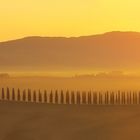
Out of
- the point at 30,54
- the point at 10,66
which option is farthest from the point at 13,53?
the point at 10,66

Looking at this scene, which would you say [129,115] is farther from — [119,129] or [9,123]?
[9,123]

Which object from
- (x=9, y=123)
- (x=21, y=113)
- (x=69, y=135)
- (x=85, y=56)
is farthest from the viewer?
(x=85, y=56)

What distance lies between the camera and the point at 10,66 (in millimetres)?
156250

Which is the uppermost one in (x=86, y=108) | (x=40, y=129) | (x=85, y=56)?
(x=40, y=129)

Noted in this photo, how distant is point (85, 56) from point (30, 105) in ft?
542

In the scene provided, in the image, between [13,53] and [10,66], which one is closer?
[10,66]

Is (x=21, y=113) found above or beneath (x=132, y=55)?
above

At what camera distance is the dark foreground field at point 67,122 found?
690 inches

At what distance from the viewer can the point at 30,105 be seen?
24.4 metres

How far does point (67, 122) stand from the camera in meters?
19.8

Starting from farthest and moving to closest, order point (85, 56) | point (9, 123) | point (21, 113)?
point (85, 56), point (21, 113), point (9, 123)

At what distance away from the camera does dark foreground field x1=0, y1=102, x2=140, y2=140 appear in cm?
1753

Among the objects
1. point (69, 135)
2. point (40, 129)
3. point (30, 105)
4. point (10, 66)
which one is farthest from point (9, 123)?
point (10, 66)

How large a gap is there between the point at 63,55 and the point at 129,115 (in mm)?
152573
